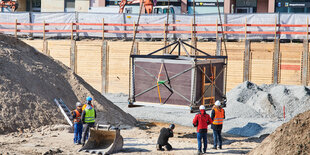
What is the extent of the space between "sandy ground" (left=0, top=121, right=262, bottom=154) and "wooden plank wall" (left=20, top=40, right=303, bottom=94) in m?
8.39

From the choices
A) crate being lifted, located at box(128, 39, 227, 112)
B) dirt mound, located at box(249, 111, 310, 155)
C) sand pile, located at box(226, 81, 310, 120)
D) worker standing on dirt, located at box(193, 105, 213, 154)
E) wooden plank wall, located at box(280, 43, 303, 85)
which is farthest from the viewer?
wooden plank wall, located at box(280, 43, 303, 85)

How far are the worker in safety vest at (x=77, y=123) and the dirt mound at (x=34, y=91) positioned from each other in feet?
9.48

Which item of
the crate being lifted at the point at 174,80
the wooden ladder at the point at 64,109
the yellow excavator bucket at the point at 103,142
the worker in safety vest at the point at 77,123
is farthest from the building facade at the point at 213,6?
the yellow excavator bucket at the point at 103,142

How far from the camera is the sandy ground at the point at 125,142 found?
1758 cm

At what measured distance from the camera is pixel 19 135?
19.6 metres

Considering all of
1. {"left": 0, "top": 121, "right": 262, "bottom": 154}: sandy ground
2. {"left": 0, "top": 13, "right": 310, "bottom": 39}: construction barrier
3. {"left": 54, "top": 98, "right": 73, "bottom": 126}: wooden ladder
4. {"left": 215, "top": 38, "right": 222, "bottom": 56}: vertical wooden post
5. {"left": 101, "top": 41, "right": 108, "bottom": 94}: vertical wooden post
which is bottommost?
{"left": 0, "top": 121, "right": 262, "bottom": 154}: sandy ground

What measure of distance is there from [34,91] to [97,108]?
297 centimetres

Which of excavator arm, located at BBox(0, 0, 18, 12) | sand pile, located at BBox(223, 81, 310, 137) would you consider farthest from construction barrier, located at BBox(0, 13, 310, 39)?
excavator arm, located at BBox(0, 0, 18, 12)

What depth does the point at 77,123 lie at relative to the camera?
18.3m

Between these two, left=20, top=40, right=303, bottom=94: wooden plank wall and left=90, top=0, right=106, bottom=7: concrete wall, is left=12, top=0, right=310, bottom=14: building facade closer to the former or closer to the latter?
left=90, top=0, right=106, bottom=7: concrete wall


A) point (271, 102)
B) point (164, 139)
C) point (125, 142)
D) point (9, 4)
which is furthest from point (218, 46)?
point (9, 4)

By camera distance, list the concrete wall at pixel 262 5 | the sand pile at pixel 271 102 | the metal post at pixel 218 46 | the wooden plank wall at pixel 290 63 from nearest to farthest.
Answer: the sand pile at pixel 271 102
the wooden plank wall at pixel 290 63
the metal post at pixel 218 46
the concrete wall at pixel 262 5

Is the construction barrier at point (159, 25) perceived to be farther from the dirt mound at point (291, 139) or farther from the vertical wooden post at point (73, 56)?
the dirt mound at point (291, 139)

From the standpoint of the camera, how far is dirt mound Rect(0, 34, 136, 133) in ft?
67.6
